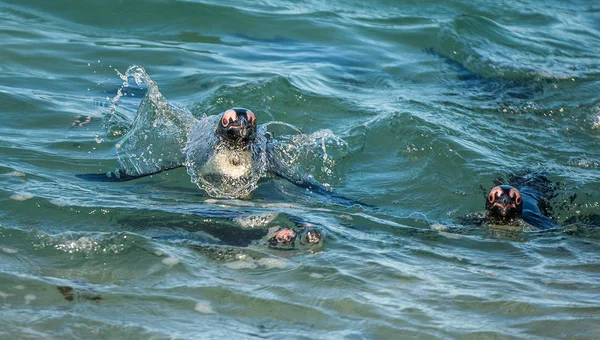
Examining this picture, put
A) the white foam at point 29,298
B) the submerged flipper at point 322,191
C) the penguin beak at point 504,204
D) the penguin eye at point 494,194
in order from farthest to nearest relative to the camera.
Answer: the submerged flipper at point 322,191 < the penguin eye at point 494,194 < the penguin beak at point 504,204 < the white foam at point 29,298

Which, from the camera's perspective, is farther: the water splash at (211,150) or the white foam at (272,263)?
the water splash at (211,150)

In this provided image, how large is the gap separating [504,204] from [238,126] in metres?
2.78

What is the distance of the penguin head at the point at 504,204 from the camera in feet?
28.5

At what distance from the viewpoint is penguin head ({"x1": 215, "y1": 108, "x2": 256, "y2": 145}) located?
9.55 meters

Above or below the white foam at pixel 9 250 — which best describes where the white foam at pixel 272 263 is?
above

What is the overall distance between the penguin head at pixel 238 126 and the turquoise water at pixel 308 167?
1.73 ft

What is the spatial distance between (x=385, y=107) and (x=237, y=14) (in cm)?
490

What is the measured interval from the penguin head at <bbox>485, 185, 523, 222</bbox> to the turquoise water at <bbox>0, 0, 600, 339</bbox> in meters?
0.34

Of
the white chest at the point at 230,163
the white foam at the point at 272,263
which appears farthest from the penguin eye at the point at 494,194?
the white foam at the point at 272,263

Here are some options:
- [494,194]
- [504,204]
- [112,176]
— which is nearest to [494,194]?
[494,194]

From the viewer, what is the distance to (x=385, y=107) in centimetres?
1196

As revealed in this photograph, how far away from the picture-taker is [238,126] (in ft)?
31.3

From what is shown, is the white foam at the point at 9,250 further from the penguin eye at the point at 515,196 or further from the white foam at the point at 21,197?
the penguin eye at the point at 515,196

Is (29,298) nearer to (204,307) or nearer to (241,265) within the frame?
(204,307)
